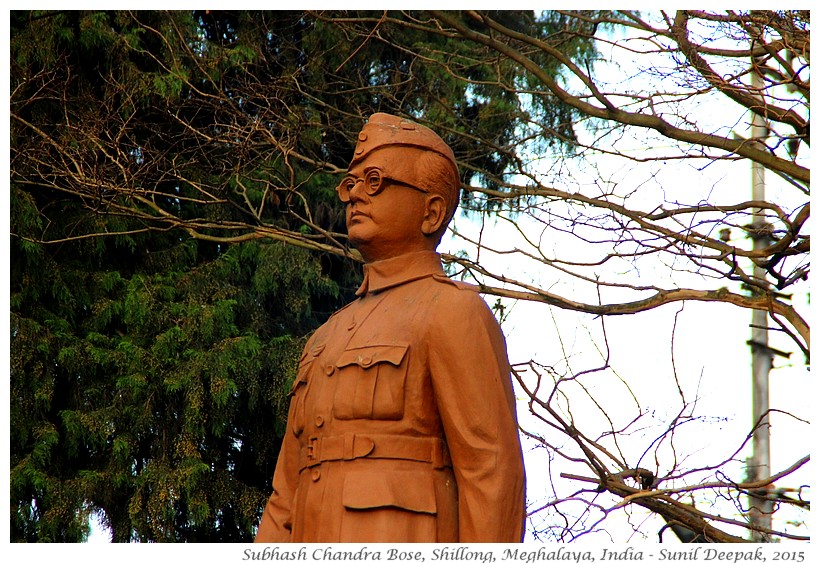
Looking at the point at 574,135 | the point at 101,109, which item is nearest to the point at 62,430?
the point at 101,109

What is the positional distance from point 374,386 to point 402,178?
2.79 ft

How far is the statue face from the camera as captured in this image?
5.20 meters

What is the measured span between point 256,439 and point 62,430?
161cm

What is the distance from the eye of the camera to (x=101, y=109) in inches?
426

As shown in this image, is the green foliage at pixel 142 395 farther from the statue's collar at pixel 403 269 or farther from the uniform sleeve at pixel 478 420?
the uniform sleeve at pixel 478 420

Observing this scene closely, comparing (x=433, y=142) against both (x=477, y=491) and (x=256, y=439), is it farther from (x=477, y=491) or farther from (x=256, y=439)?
(x=256, y=439)

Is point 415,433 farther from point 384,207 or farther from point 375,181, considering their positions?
point 375,181

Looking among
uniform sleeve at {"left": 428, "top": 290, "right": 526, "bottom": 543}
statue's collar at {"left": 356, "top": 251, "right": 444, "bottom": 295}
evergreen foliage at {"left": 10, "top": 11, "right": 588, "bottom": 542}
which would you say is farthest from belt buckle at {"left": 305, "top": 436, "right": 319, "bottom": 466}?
evergreen foliage at {"left": 10, "top": 11, "right": 588, "bottom": 542}

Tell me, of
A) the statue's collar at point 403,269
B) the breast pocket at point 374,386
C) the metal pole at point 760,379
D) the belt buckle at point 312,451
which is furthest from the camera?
the metal pole at point 760,379

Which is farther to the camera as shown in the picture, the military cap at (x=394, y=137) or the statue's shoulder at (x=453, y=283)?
the military cap at (x=394, y=137)

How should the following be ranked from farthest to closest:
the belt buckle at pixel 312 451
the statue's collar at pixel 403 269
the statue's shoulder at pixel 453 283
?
the statue's collar at pixel 403 269 < the statue's shoulder at pixel 453 283 < the belt buckle at pixel 312 451

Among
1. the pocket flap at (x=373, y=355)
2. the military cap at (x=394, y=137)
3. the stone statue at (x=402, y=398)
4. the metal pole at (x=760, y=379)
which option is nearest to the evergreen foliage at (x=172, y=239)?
the metal pole at (x=760, y=379)

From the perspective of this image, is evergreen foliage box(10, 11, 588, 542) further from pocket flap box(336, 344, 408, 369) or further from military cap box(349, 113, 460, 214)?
pocket flap box(336, 344, 408, 369)

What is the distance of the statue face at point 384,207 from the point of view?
520cm
